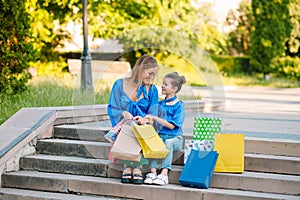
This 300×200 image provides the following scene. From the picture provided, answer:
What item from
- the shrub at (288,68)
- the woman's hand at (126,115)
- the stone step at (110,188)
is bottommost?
the stone step at (110,188)

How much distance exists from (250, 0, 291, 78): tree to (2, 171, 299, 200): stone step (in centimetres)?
1992

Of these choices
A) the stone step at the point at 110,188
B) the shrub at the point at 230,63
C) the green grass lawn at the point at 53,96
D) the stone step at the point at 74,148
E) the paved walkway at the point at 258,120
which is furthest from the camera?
the shrub at the point at 230,63

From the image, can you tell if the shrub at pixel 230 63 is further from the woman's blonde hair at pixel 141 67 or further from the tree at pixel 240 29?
the woman's blonde hair at pixel 141 67

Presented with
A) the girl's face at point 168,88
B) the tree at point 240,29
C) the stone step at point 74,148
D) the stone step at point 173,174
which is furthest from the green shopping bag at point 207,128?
the tree at point 240,29

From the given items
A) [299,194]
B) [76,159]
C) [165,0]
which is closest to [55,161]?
[76,159]

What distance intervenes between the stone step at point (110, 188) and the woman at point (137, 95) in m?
0.14

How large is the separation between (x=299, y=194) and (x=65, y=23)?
48.5ft

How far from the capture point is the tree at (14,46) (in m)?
9.33

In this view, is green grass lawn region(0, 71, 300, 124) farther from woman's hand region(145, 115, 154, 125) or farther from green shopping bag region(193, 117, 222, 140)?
woman's hand region(145, 115, 154, 125)

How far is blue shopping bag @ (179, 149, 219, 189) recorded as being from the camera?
600 centimetres

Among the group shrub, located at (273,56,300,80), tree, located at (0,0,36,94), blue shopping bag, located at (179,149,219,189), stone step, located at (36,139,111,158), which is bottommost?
blue shopping bag, located at (179,149,219,189)

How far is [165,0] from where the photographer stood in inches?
720

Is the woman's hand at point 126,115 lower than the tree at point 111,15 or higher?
lower

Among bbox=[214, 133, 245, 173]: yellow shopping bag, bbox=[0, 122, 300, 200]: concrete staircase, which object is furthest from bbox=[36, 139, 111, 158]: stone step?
bbox=[214, 133, 245, 173]: yellow shopping bag
